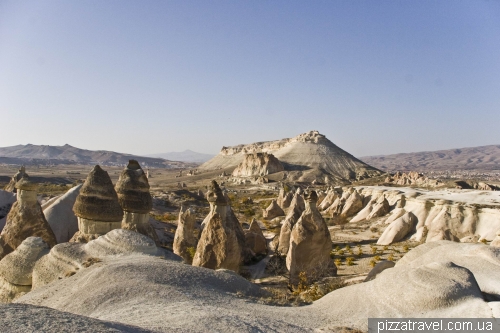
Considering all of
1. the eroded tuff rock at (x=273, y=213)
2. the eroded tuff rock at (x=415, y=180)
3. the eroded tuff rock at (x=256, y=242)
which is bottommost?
the eroded tuff rock at (x=273, y=213)

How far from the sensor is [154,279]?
6.95 meters

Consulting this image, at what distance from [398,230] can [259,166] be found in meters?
59.3

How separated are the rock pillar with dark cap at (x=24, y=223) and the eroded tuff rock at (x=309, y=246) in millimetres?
7092

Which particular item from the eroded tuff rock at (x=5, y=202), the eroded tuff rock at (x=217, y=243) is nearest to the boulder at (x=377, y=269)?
the eroded tuff rock at (x=217, y=243)

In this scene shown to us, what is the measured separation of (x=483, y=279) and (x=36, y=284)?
8.56m

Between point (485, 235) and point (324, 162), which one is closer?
point (485, 235)

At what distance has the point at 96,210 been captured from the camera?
1045 cm

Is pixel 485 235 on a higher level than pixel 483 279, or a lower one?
lower

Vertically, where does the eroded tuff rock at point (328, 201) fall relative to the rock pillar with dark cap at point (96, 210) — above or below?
below

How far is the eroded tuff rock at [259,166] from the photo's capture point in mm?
77125

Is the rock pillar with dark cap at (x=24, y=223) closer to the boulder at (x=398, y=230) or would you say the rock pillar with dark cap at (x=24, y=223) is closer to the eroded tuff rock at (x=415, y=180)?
the boulder at (x=398, y=230)

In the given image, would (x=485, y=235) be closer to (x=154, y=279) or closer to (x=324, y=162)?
(x=154, y=279)

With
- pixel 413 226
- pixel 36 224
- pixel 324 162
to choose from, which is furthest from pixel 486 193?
pixel 324 162

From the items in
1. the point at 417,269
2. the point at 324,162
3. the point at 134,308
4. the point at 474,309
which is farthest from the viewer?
the point at 324,162
